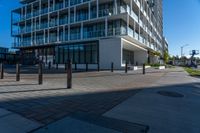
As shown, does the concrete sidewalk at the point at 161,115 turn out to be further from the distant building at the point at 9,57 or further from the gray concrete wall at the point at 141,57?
the distant building at the point at 9,57

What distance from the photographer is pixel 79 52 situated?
32.1 m

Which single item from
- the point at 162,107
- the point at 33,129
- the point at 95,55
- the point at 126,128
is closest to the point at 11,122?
the point at 33,129

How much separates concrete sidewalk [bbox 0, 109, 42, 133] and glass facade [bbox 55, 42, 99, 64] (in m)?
25.1

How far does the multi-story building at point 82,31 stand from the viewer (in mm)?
27594

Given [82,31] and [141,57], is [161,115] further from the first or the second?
[141,57]

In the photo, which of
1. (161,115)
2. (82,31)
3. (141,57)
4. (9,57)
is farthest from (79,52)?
(161,115)

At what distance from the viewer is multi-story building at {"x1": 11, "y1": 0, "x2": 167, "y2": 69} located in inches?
1086

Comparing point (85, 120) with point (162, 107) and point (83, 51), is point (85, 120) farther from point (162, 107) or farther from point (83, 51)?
point (83, 51)

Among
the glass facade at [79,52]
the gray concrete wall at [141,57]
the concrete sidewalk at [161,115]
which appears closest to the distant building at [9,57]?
the glass facade at [79,52]

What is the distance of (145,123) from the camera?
4168 millimetres

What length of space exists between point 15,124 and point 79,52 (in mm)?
28613

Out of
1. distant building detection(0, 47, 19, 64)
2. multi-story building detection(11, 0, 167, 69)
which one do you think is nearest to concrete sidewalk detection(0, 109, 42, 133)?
multi-story building detection(11, 0, 167, 69)

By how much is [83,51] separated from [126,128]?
28123 mm

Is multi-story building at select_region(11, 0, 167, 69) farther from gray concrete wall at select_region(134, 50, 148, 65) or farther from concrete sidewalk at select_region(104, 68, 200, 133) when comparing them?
concrete sidewalk at select_region(104, 68, 200, 133)
